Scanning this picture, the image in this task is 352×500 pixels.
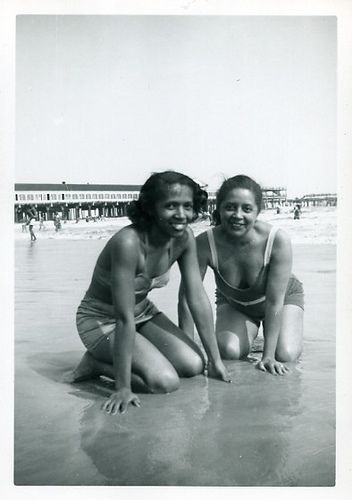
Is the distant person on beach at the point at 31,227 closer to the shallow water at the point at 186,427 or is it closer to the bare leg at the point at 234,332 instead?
the shallow water at the point at 186,427

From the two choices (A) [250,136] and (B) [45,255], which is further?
(B) [45,255]

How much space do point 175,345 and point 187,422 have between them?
37cm

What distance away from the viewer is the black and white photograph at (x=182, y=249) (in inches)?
65.7

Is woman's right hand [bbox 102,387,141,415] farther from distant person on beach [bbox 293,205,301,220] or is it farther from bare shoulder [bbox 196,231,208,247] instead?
distant person on beach [bbox 293,205,301,220]

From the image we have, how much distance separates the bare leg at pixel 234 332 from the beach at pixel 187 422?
2.6 inches

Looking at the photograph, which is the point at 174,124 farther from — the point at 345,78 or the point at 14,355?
the point at 14,355

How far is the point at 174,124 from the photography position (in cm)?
224

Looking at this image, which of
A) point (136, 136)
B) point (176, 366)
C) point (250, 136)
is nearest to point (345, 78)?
point (250, 136)

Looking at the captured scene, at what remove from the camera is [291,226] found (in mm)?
2682

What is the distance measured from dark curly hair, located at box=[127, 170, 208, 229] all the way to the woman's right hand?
552mm

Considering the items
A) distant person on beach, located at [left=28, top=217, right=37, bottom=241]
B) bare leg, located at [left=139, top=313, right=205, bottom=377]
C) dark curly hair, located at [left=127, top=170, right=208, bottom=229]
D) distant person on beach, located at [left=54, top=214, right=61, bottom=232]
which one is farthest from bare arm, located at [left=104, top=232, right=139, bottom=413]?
distant person on beach, located at [left=54, top=214, right=61, bottom=232]

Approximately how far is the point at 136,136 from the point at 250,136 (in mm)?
465

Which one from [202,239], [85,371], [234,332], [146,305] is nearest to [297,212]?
[202,239]

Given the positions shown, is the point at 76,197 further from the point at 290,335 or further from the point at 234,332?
the point at 290,335
